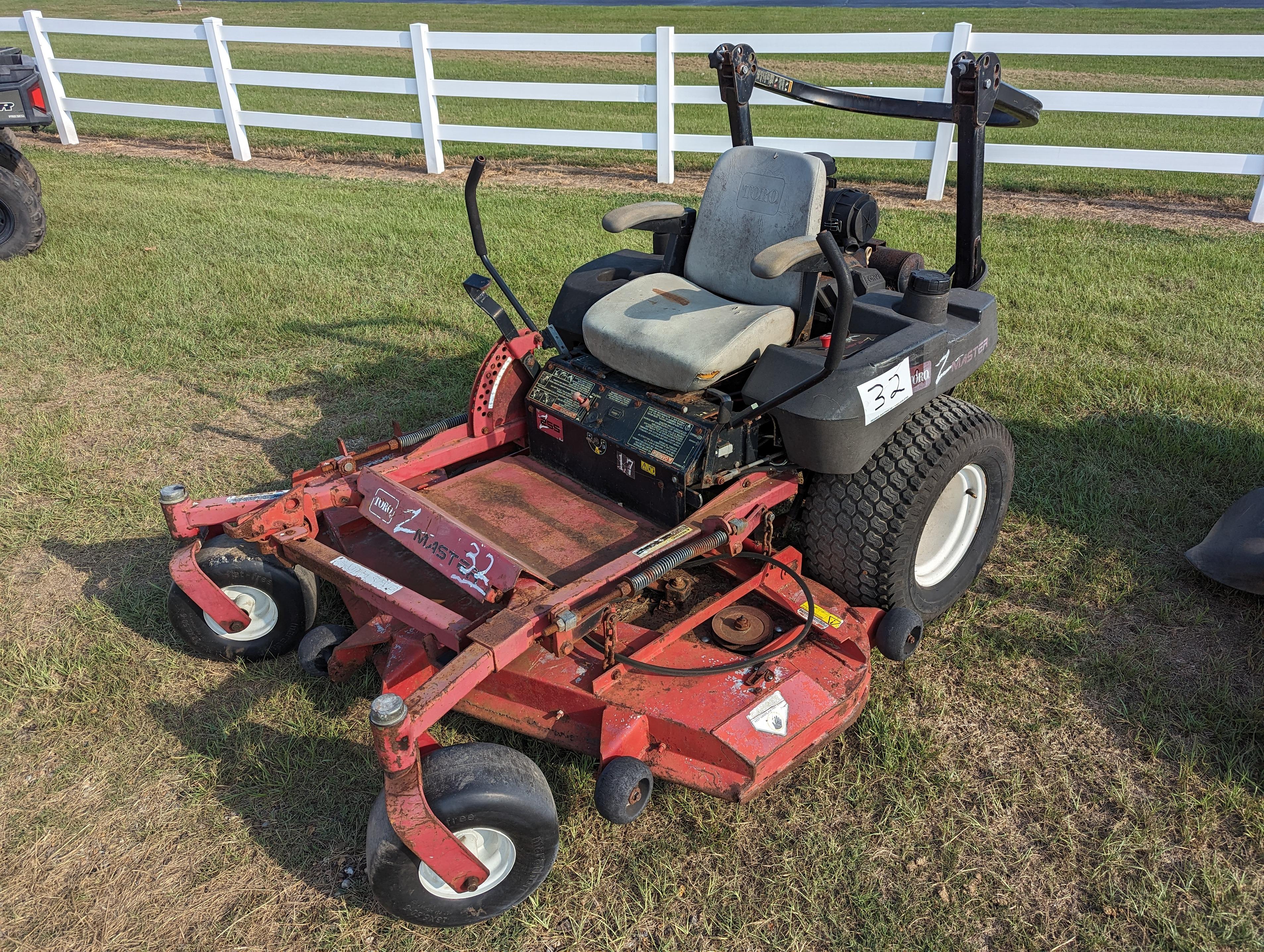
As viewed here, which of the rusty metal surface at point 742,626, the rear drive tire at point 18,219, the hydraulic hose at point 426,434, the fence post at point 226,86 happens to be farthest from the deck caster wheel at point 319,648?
the fence post at point 226,86

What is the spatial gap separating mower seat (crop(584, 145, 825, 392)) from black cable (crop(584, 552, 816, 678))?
61 centimetres

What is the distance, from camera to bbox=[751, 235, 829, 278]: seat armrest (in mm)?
2816

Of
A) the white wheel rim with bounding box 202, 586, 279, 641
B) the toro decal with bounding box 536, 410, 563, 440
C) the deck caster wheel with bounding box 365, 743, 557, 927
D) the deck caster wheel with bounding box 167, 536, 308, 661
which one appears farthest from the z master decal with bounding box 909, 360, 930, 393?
the white wheel rim with bounding box 202, 586, 279, 641

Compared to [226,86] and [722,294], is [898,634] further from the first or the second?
[226,86]

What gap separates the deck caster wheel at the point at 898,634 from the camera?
3037mm

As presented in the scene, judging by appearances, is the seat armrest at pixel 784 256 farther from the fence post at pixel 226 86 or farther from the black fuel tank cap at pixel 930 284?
the fence post at pixel 226 86

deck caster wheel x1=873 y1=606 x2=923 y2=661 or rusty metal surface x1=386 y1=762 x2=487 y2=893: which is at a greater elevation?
rusty metal surface x1=386 y1=762 x2=487 y2=893

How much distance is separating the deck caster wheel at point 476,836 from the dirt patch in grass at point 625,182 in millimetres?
7664

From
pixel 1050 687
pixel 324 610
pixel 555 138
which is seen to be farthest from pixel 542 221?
pixel 1050 687

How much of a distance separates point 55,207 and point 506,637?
8.64m

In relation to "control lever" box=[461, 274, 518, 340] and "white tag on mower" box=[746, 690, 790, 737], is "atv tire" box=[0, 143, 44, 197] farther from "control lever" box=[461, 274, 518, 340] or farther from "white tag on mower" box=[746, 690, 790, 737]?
"white tag on mower" box=[746, 690, 790, 737]

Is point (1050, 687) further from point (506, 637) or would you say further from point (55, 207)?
point (55, 207)

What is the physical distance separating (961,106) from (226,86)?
1009cm

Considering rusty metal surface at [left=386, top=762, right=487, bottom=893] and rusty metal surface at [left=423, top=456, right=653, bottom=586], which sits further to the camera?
rusty metal surface at [left=423, top=456, right=653, bottom=586]
